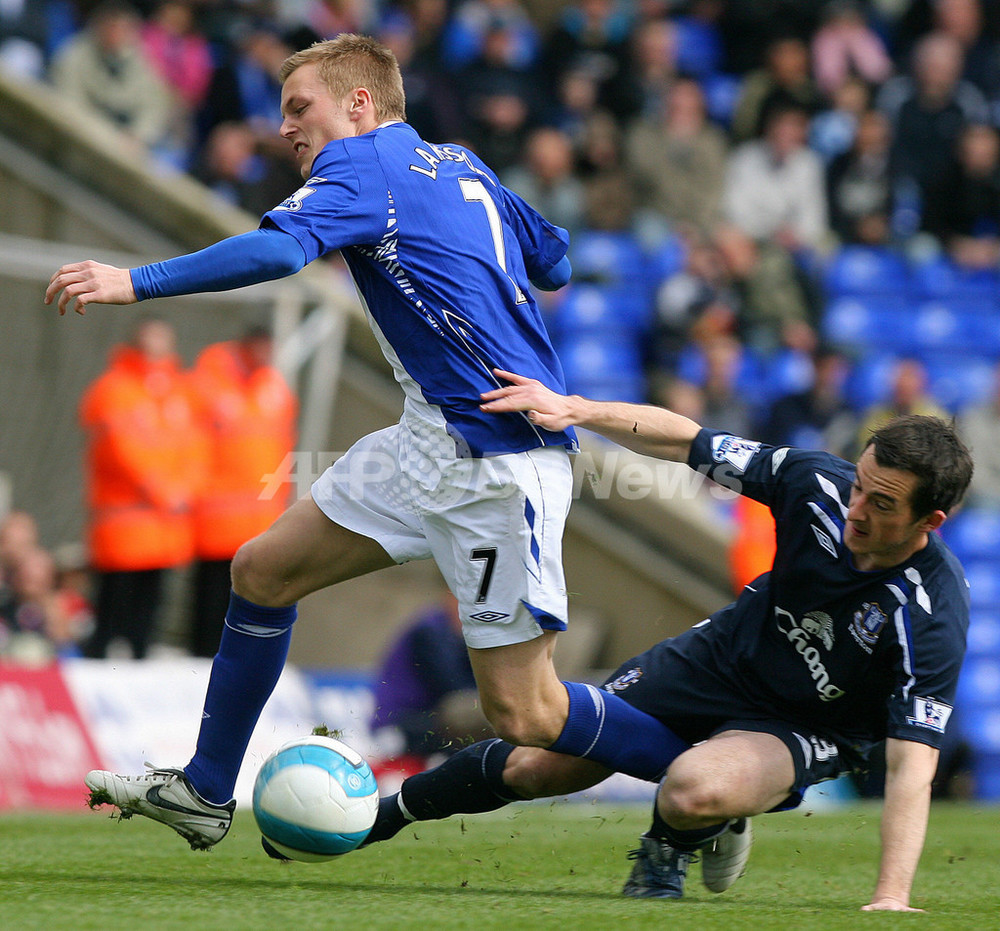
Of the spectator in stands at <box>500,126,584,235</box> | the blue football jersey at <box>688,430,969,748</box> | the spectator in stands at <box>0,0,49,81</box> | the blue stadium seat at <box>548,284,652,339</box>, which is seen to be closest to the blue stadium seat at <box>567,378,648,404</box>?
the blue stadium seat at <box>548,284,652,339</box>

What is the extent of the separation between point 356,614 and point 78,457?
1.97 m

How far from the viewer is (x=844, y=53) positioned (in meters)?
12.9

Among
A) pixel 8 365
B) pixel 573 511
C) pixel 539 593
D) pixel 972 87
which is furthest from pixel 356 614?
pixel 972 87

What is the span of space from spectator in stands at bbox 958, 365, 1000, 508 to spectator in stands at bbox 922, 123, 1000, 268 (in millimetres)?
2024

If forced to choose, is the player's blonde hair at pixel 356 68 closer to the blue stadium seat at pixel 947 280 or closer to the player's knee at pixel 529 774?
the player's knee at pixel 529 774

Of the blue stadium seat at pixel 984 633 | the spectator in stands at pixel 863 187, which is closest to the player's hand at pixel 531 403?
the blue stadium seat at pixel 984 633

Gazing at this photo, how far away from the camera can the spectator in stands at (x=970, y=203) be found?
1204 centimetres

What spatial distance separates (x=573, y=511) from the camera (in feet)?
30.3

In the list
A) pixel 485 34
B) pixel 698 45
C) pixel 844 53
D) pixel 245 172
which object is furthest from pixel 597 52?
pixel 245 172

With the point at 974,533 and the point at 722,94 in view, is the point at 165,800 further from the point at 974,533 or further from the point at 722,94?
the point at 722,94

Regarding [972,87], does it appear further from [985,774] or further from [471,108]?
[985,774]

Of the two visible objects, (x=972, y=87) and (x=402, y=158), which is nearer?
(x=402, y=158)

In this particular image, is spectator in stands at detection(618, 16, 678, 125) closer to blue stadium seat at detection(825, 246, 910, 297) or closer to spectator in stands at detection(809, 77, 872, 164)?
spectator in stands at detection(809, 77, 872, 164)

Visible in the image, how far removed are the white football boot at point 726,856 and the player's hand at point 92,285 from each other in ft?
7.06
